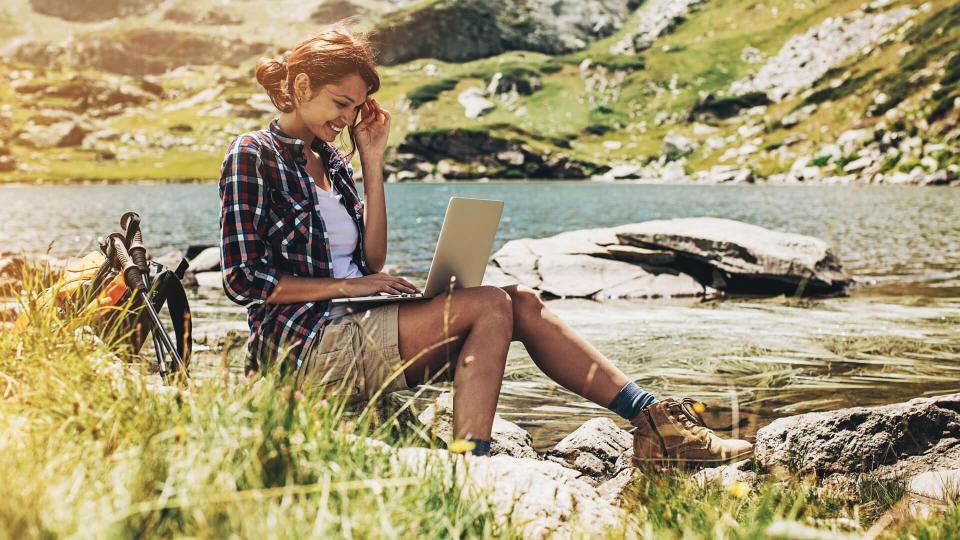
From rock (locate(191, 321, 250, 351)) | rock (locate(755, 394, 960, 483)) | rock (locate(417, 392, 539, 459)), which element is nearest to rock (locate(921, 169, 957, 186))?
rock (locate(191, 321, 250, 351))

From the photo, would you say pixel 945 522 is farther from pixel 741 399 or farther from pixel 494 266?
→ pixel 494 266

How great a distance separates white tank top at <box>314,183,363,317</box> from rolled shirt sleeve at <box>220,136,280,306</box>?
43cm

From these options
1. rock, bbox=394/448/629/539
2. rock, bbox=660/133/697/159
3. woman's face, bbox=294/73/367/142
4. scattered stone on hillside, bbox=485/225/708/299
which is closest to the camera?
rock, bbox=394/448/629/539

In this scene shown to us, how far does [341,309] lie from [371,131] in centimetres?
133

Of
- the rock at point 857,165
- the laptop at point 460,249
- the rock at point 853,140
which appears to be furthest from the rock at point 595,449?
the rock at point 853,140

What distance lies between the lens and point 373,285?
14.4ft

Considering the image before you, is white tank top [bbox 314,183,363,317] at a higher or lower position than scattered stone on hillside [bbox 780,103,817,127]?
lower

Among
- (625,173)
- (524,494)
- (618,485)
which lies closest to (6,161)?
(625,173)

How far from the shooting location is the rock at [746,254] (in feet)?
48.1

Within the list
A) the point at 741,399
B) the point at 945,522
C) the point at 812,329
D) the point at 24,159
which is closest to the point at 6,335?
the point at 945,522

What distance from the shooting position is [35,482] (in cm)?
220

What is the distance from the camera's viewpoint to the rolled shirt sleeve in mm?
4160

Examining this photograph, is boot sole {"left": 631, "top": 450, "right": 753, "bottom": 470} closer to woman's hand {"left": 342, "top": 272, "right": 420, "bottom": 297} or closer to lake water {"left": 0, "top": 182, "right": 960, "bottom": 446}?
woman's hand {"left": 342, "top": 272, "right": 420, "bottom": 297}

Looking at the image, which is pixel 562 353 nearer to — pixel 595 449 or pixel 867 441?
pixel 595 449
